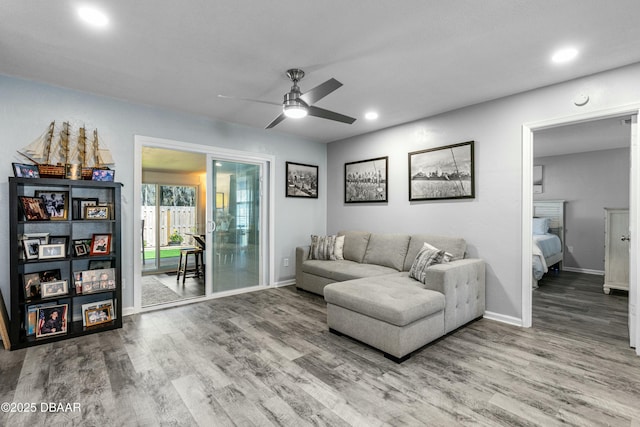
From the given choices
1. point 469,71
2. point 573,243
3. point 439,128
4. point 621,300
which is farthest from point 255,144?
point 573,243

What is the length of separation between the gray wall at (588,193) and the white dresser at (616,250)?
178cm

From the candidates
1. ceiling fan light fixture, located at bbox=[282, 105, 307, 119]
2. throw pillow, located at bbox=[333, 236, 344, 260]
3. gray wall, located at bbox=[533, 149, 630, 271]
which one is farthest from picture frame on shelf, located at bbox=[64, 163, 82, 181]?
gray wall, located at bbox=[533, 149, 630, 271]

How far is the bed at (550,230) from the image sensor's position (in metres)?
5.61

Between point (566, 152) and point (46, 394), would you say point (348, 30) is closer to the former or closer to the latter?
point (46, 394)

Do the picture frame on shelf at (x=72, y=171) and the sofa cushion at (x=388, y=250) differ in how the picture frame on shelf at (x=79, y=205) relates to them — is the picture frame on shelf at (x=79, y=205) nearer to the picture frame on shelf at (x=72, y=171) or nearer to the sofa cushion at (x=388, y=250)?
the picture frame on shelf at (x=72, y=171)

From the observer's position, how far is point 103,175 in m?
3.27

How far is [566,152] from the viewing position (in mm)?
6449

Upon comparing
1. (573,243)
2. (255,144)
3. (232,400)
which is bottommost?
(232,400)

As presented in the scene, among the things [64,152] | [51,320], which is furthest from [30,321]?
[64,152]

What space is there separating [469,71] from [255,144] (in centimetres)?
309

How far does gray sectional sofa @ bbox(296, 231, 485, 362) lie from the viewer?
2561 mm

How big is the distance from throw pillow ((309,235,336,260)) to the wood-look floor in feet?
→ 4.55

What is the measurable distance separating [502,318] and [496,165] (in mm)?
1725

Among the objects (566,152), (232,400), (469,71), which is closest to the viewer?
(232,400)
